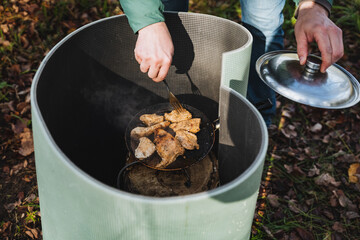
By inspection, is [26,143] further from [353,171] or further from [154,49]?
[353,171]

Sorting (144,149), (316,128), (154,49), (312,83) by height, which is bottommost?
(316,128)

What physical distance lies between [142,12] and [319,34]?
0.98 meters

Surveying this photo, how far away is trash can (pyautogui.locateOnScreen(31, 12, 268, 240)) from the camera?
111 cm

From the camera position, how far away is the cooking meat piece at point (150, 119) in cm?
207

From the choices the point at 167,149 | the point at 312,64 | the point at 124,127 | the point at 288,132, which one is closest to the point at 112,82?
the point at 124,127

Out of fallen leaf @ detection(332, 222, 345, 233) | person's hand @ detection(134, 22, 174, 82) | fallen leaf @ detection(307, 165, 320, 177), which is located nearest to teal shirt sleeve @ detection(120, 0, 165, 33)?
person's hand @ detection(134, 22, 174, 82)

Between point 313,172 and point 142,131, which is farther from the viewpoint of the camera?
point 313,172

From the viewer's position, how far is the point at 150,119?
6.80ft

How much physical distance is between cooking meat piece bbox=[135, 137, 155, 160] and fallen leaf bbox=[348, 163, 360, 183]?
1.91 metres

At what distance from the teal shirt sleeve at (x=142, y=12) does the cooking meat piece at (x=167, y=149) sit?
66 centimetres

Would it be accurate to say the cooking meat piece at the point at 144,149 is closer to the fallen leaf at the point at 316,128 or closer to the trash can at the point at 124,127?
the trash can at the point at 124,127

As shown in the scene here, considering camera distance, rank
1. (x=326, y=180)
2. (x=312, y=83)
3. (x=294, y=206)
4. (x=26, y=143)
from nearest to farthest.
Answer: (x=312, y=83), (x=294, y=206), (x=326, y=180), (x=26, y=143)

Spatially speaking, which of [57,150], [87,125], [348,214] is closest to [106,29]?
[87,125]

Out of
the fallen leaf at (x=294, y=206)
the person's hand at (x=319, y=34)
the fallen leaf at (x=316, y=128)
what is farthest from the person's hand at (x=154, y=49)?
the fallen leaf at (x=316, y=128)
